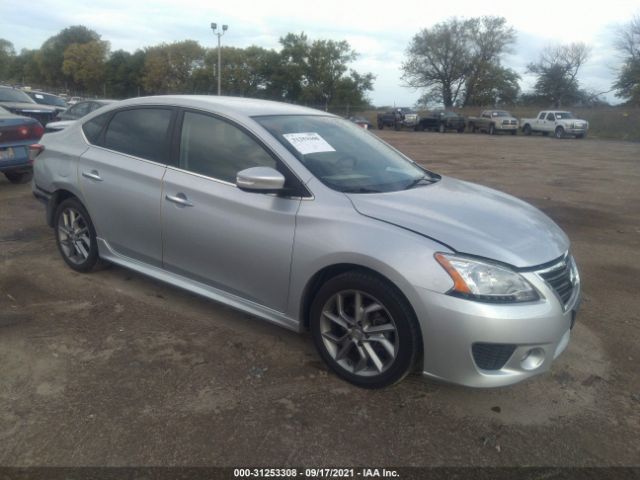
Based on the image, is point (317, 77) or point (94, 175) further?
point (317, 77)

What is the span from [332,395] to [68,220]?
3.10 meters

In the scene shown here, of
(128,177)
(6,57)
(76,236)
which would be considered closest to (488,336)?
(128,177)

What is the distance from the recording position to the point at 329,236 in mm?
3129

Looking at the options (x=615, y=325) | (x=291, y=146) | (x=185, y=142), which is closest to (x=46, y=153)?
(x=185, y=142)

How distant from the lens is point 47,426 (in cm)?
275

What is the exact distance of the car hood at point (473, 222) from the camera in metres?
2.90

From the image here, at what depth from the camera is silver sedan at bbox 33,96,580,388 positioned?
2.81 m

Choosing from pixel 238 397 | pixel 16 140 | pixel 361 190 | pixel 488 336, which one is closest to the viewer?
pixel 488 336

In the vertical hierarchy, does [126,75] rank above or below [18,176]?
below

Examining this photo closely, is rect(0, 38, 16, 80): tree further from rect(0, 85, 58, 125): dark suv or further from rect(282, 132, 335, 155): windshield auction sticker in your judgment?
rect(282, 132, 335, 155): windshield auction sticker

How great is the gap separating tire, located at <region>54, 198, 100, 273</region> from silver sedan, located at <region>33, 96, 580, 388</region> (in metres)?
0.04

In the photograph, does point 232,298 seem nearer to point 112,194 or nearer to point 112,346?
point 112,346

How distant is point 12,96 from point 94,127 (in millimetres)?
12712

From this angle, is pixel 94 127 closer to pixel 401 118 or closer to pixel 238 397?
pixel 238 397
